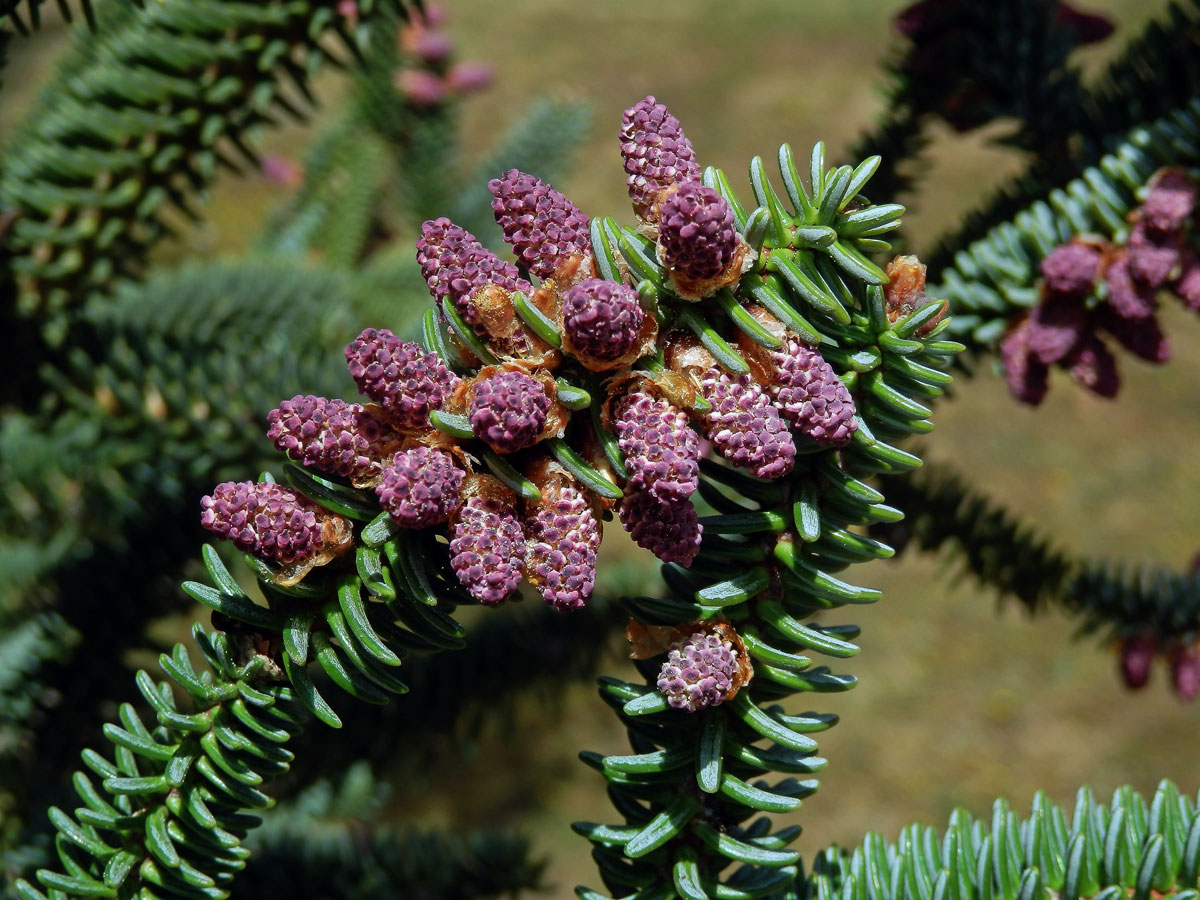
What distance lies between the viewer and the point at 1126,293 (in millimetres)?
981

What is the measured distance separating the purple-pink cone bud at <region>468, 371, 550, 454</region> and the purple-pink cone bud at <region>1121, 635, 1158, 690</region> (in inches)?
42.6

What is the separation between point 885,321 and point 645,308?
15 centimetres

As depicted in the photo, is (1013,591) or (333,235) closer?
(1013,591)

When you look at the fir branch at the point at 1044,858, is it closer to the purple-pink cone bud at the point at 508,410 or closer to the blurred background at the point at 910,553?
the purple-pink cone bud at the point at 508,410

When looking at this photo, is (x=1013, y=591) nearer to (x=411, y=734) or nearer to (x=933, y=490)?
(x=933, y=490)

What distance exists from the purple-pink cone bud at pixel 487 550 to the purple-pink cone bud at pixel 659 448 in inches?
3.1

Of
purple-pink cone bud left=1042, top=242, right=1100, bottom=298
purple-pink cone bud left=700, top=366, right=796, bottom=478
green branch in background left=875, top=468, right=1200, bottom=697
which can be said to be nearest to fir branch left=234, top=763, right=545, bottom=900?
green branch in background left=875, top=468, right=1200, bottom=697

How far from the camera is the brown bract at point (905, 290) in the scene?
62cm

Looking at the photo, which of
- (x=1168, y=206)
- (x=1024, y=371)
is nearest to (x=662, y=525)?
(x=1024, y=371)

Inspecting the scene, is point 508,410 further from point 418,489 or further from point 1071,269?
point 1071,269

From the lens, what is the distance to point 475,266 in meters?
0.59

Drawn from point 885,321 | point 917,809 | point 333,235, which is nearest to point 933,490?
point 885,321

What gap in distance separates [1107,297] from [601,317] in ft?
2.34

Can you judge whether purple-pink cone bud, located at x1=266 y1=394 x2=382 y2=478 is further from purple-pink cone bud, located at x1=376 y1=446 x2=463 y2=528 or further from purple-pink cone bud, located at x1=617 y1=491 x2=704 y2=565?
purple-pink cone bud, located at x1=617 y1=491 x2=704 y2=565
